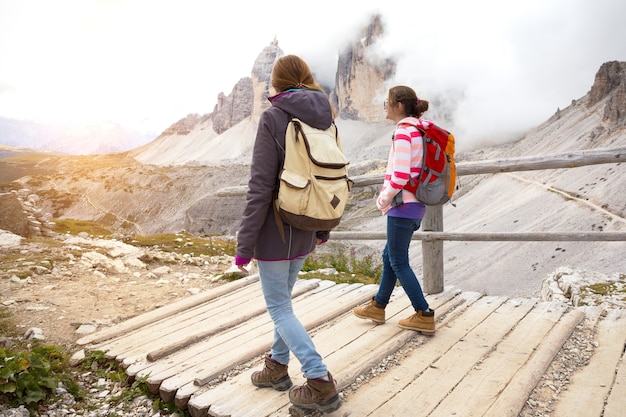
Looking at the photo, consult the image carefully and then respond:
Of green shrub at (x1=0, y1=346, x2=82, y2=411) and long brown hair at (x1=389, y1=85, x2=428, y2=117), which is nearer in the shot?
green shrub at (x1=0, y1=346, x2=82, y2=411)

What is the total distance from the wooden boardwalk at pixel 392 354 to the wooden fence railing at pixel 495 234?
1.30 ft

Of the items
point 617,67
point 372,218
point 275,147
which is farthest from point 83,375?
point 617,67

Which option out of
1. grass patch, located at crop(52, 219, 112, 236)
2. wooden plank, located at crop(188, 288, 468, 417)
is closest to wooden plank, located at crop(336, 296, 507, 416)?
wooden plank, located at crop(188, 288, 468, 417)

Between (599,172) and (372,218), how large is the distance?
31493mm

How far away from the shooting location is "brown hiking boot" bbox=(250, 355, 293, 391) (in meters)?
3.13

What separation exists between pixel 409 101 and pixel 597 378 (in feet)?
8.43

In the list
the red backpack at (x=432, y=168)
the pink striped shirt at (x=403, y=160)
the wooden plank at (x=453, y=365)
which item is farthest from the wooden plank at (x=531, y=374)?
the pink striped shirt at (x=403, y=160)

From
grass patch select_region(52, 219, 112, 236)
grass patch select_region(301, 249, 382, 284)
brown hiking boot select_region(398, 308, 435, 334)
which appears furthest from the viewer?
grass patch select_region(52, 219, 112, 236)

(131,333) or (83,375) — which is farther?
(131,333)

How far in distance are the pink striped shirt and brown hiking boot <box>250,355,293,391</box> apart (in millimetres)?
1534

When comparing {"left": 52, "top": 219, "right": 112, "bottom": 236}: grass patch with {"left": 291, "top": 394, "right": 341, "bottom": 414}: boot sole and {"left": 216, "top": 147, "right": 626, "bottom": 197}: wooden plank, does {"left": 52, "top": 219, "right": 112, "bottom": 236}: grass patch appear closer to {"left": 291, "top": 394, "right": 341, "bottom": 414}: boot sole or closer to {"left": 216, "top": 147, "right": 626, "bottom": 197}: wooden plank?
{"left": 216, "top": 147, "right": 626, "bottom": 197}: wooden plank

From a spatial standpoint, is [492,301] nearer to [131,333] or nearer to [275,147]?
[275,147]

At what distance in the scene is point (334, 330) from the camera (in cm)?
438

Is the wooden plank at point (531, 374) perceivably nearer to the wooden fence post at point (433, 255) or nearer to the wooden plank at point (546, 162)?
the wooden fence post at point (433, 255)
